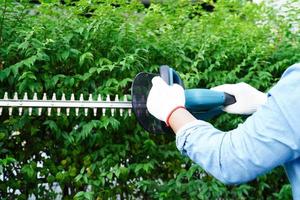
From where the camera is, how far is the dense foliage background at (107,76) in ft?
8.61

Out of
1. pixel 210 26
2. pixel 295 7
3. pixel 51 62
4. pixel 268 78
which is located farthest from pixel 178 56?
pixel 295 7

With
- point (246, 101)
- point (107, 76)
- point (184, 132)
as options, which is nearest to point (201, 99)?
point (246, 101)

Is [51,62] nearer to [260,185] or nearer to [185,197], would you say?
[185,197]

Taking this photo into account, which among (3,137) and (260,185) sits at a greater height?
(3,137)

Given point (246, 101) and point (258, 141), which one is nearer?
point (258, 141)

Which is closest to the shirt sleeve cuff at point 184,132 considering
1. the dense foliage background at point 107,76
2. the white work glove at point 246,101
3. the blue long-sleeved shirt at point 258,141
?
the blue long-sleeved shirt at point 258,141

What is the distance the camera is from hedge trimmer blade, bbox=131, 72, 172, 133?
1.47 meters

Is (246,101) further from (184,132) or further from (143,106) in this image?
(184,132)

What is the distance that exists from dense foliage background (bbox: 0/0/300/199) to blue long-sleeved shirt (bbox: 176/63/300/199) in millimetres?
1542

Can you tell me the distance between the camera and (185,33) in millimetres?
3092

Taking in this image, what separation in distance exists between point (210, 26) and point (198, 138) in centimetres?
225

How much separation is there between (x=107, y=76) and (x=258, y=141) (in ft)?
6.20

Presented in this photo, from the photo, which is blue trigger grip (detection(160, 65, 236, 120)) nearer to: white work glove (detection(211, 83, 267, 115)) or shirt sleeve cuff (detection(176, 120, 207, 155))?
white work glove (detection(211, 83, 267, 115))

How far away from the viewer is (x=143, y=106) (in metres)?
1.48
